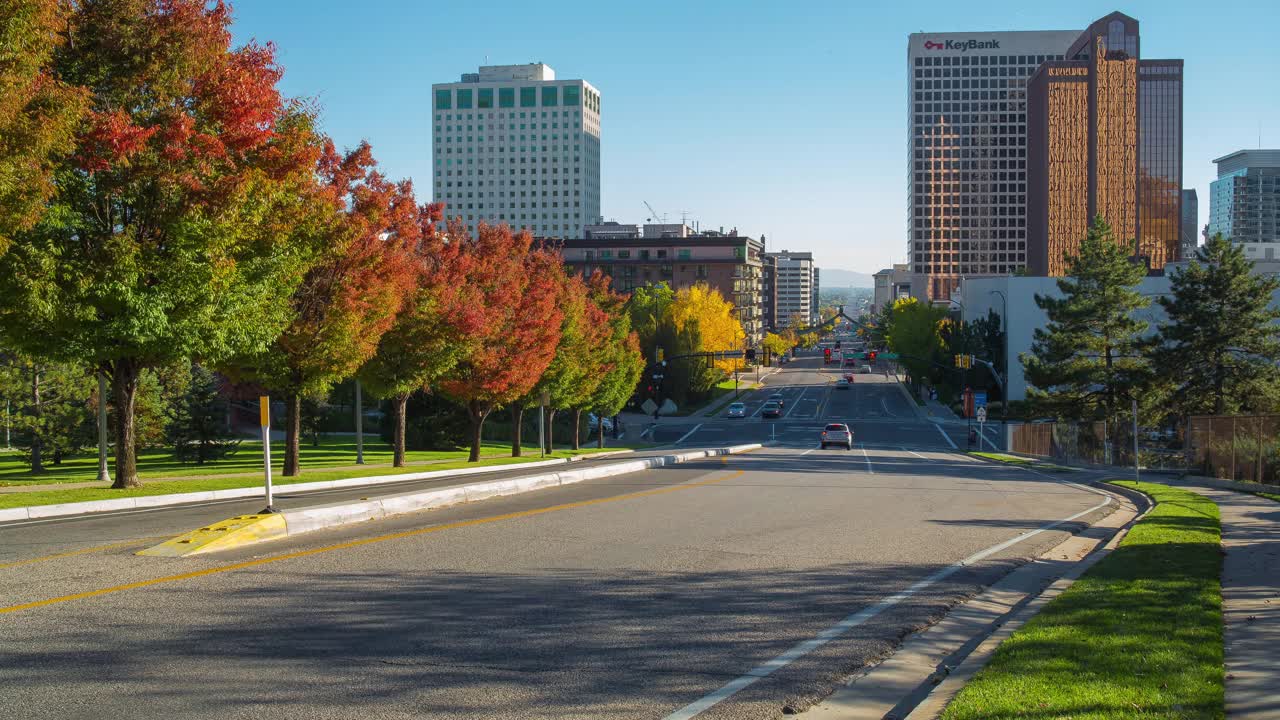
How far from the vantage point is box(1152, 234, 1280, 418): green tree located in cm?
5450

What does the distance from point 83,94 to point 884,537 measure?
14.7 meters

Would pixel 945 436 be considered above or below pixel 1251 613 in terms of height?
below

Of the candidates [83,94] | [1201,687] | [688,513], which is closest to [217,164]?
[83,94]

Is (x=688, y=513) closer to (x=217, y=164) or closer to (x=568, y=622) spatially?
(x=568, y=622)

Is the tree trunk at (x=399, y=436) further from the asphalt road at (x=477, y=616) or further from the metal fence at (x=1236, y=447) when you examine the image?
the metal fence at (x=1236, y=447)

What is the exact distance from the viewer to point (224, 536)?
1210cm

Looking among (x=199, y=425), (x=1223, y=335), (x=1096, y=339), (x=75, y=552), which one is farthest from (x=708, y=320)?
(x=75, y=552)

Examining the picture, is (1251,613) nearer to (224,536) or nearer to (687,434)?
(224,536)

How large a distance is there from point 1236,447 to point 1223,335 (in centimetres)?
2905

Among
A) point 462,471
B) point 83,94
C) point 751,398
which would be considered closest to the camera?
point 83,94

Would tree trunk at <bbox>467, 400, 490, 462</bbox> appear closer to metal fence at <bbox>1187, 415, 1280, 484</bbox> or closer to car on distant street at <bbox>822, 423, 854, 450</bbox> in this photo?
car on distant street at <bbox>822, 423, 854, 450</bbox>

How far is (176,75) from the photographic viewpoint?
1967cm

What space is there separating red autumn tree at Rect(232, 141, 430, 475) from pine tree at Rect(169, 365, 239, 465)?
18280mm

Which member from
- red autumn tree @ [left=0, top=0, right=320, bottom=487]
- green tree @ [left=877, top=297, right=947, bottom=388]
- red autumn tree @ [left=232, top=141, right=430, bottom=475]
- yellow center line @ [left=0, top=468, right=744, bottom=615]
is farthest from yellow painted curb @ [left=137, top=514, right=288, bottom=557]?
green tree @ [left=877, top=297, right=947, bottom=388]
